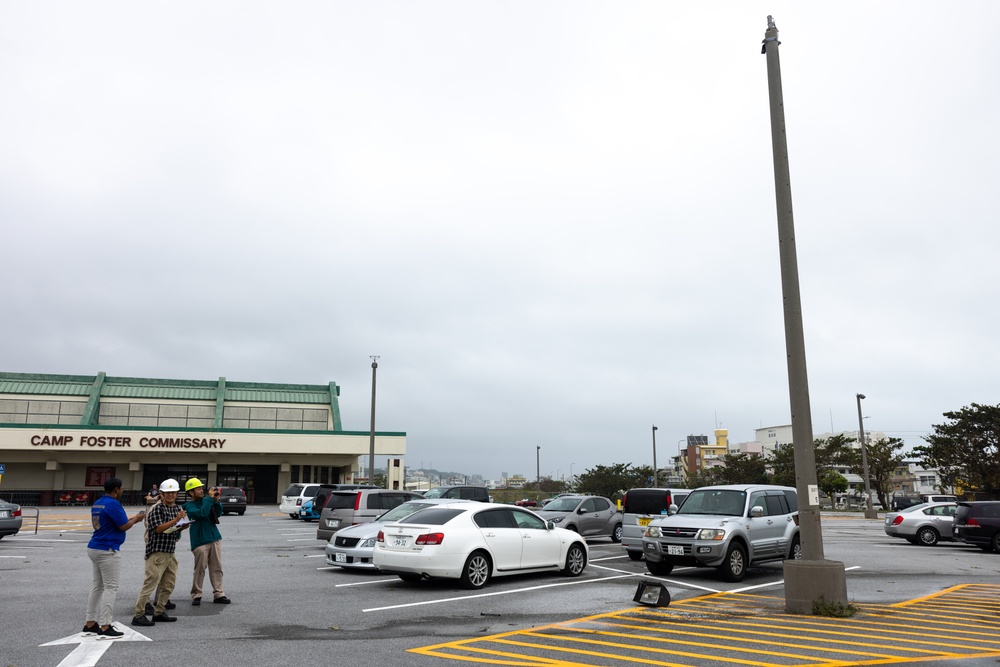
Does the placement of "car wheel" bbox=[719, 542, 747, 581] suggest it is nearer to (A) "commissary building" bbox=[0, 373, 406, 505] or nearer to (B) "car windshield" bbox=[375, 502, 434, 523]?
(B) "car windshield" bbox=[375, 502, 434, 523]

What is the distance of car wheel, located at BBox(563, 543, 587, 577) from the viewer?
47.4 ft

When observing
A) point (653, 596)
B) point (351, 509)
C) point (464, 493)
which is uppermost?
point (464, 493)

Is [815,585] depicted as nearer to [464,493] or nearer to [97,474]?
[464,493]

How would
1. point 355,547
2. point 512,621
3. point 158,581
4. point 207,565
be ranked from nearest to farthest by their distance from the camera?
point 158,581 < point 512,621 < point 207,565 < point 355,547

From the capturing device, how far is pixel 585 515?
70.8ft

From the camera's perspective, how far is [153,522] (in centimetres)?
A: 973

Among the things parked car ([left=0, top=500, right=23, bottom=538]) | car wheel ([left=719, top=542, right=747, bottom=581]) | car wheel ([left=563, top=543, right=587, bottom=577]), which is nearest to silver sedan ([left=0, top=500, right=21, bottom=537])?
parked car ([left=0, top=500, right=23, bottom=538])

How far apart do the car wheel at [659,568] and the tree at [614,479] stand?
47335 millimetres

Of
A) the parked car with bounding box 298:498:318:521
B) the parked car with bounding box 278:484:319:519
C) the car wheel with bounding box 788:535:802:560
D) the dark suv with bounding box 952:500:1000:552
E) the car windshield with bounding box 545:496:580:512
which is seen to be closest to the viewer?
the car wheel with bounding box 788:535:802:560

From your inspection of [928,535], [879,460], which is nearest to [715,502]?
[928,535]

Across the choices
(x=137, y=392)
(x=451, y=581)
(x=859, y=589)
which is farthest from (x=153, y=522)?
(x=137, y=392)

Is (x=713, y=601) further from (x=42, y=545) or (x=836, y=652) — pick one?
(x=42, y=545)

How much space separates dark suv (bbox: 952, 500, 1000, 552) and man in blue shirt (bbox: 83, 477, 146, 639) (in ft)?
76.2

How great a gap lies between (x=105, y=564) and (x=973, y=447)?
172 feet
